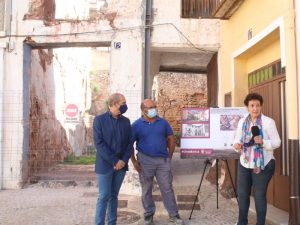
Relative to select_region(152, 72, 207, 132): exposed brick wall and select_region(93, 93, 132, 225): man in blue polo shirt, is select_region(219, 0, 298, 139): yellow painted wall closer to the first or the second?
select_region(93, 93, 132, 225): man in blue polo shirt

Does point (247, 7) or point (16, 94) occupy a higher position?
point (247, 7)

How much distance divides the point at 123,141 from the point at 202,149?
167cm

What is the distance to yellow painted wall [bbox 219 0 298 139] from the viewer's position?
217 inches

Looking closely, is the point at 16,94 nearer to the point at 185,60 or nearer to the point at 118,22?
the point at 118,22

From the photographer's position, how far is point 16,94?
9109 mm

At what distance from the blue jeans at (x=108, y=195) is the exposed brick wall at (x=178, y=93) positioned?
1756 centimetres

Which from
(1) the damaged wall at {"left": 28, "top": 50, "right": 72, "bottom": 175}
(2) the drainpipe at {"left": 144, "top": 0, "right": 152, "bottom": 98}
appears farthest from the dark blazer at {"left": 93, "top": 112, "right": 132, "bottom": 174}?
(1) the damaged wall at {"left": 28, "top": 50, "right": 72, "bottom": 175}

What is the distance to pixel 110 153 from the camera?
5098 millimetres

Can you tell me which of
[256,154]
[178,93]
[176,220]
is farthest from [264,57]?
[178,93]

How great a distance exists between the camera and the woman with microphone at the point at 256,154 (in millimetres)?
4953

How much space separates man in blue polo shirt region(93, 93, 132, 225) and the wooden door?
2.65 meters

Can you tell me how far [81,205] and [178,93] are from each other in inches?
650

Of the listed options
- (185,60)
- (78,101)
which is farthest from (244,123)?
(78,101)

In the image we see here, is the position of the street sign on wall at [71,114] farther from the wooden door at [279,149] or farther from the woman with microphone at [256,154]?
the woman with microphone at [256,154]
